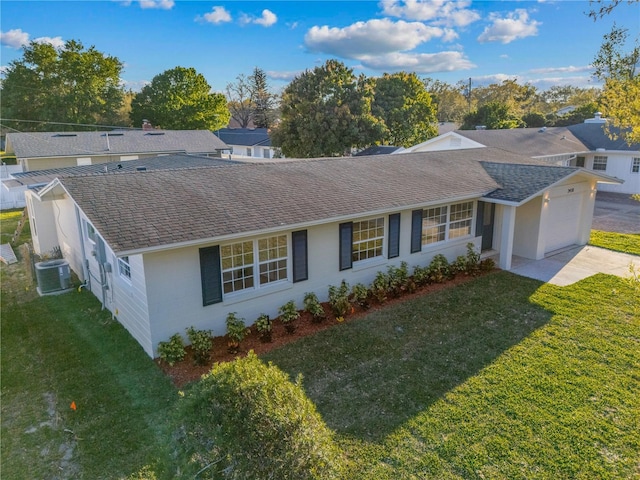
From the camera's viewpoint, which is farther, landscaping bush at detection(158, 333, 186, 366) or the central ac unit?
the central ac unit

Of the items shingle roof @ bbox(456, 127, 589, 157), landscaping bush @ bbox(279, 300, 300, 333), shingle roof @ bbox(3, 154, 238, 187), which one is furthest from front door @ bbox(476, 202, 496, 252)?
shingle roof @ bbox(456, 127, 589, 157)

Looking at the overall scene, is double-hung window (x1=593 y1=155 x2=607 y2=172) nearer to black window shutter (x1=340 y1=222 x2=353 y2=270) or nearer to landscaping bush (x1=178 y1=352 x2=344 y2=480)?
black window shutter (x1=340 y1=222 x2=353 y2=270)

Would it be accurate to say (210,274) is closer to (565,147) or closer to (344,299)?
(344,299)

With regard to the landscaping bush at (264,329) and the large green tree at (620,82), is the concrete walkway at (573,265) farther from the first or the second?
the landscaping bush at (264,329)

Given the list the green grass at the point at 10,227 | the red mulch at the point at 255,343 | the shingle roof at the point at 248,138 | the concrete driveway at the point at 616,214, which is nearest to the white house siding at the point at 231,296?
the red mulch at the point at 255,343

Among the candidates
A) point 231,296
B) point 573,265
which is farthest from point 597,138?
point 231,296

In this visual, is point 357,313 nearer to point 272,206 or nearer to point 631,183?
point 272,206
